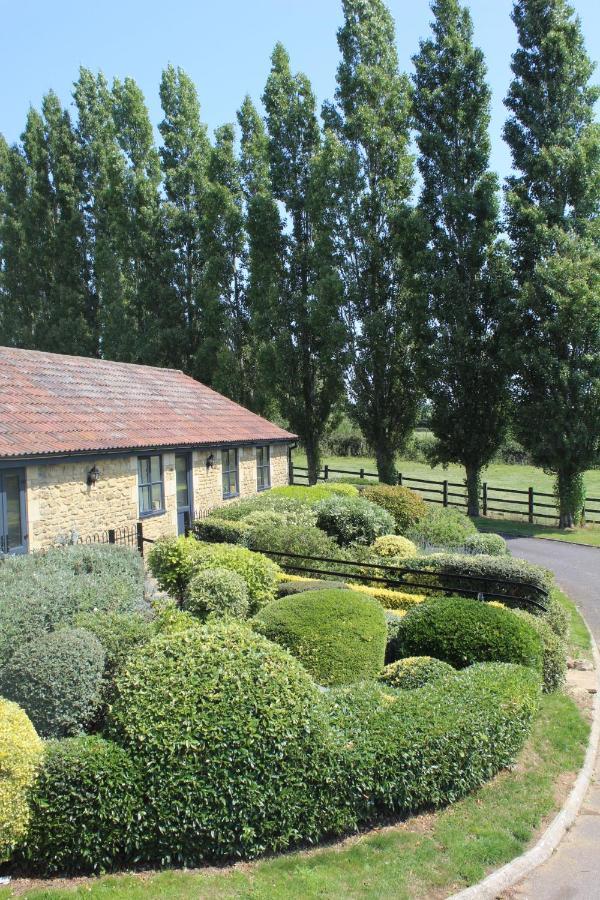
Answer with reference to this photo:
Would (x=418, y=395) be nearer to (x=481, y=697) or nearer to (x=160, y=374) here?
(x=160, y=374)

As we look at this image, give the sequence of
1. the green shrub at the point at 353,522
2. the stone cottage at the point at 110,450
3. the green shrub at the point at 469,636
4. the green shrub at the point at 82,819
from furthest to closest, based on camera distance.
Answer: the green shrub at the point at 353,522, the stone cottage at the point at 110,450, the green shrub at the point at 469,636, the green shrub at the point at 82,819

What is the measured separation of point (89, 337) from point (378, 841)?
1419 inches

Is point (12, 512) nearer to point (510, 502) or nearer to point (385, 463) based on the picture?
point (385, 463)

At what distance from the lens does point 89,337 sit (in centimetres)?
3803

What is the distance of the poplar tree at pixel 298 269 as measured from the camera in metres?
30.2

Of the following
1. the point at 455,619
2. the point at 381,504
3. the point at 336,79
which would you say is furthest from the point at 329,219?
the point at 455,619

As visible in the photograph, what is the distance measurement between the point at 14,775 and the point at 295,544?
29.1 ft

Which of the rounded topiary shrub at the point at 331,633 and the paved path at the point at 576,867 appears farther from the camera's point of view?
the rounded topiary shrub at the point at 331,633

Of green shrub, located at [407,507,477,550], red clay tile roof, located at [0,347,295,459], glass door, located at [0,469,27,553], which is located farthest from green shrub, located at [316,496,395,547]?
glass door, located at [0,469,27,553]

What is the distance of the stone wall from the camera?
1338 cm

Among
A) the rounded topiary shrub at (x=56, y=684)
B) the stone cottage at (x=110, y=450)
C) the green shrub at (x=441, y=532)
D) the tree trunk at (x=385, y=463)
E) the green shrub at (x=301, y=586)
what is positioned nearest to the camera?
the rounded topiary shrub at (x=56, y=684)

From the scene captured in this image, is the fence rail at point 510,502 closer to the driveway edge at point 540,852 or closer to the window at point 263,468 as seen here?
the window at point 263,468

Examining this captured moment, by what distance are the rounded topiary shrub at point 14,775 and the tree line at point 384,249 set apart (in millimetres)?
22392

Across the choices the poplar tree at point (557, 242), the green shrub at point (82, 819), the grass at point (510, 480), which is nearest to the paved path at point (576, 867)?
the green shrub at point (82, 819)
